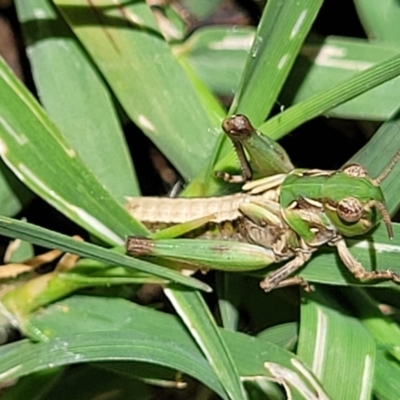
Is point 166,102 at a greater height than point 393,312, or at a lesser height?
greater

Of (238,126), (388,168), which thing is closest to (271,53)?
(238,126)

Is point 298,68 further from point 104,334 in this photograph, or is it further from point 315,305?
point 104,334

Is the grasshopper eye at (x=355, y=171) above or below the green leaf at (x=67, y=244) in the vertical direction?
above

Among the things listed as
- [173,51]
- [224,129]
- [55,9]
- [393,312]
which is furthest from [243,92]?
[393,312]

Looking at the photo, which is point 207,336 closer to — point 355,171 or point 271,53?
point 355,171

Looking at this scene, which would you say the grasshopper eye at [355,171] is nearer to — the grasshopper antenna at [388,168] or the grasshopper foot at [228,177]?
the grasshopper antenna at [388,168]

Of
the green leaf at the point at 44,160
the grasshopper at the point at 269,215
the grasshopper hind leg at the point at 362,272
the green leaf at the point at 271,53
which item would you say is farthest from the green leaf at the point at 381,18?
the green leaf at the point at 44,160
